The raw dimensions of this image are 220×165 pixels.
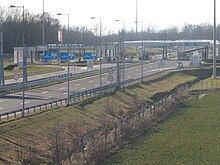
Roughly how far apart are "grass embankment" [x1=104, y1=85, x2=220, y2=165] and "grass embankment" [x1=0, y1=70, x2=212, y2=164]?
5278 millimetres

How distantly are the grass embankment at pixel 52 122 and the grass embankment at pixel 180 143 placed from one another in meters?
5.28

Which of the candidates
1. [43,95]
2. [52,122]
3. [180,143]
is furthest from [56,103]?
[180,143]

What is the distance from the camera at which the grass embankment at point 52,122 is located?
100 feet

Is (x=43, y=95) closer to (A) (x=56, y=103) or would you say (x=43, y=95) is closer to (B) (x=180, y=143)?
(A) (x=56, y=103)

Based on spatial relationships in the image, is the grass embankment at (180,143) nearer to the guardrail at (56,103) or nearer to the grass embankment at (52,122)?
the grass embankment at (52,122)

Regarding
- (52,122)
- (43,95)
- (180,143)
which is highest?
(43,95)

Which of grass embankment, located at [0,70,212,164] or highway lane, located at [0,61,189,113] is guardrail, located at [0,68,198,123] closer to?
grass embankment, located at [0,70,212,164]

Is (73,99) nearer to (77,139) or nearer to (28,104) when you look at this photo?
(28,104)

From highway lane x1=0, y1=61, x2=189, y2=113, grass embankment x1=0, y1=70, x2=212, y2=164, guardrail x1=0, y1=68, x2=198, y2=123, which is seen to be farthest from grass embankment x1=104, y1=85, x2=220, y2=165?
highway lane x1=0, y1=61, x2=189, y2=113

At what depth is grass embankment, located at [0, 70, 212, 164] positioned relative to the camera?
3061cm

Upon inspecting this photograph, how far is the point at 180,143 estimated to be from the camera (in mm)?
34156

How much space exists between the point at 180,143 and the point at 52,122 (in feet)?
33.8

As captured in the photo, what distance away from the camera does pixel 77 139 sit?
33.6 m

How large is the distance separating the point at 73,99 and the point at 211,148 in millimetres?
18269
